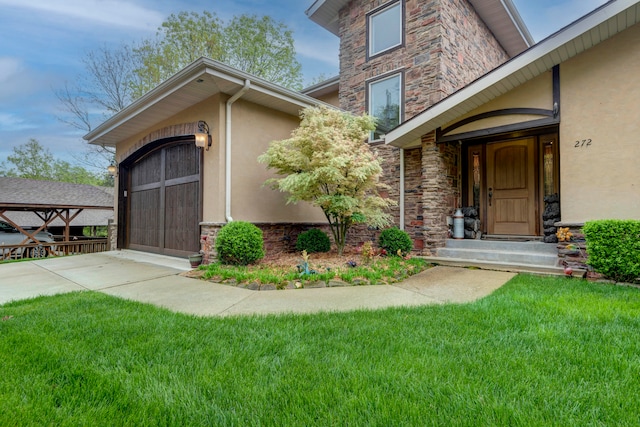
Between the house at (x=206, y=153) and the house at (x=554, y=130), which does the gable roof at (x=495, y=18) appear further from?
the house at (x=554, y=130)

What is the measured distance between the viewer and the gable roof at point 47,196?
40.6 ft

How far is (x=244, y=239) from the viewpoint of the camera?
19.0 feet

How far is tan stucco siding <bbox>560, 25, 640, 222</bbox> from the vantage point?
4801mm

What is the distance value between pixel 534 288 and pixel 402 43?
269 inches

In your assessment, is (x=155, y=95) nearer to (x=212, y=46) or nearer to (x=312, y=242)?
(x=312, y=242)

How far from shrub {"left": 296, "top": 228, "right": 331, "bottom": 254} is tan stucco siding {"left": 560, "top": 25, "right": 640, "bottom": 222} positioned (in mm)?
4536

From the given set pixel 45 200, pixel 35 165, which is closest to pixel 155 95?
pixel 45 200

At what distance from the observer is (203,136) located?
21.0 feet

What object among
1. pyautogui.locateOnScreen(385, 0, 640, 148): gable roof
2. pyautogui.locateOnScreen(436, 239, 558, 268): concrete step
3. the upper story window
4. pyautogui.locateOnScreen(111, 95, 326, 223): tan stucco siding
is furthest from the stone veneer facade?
pyautogui.locateOnScreen(111, 95, 326, 223): tan stucco siding

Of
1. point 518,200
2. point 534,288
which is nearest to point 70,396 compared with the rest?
point 534,288

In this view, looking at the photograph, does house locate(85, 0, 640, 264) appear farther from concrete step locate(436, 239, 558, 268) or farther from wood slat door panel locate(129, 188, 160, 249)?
concrete step locate(436, 239, 558, 268)

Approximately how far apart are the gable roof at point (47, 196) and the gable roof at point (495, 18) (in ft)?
42.1

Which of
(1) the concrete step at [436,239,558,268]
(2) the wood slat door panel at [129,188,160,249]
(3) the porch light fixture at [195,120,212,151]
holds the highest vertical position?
(3) the porch light fixture at [195,120,212,151]

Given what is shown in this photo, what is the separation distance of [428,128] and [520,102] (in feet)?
5.57
